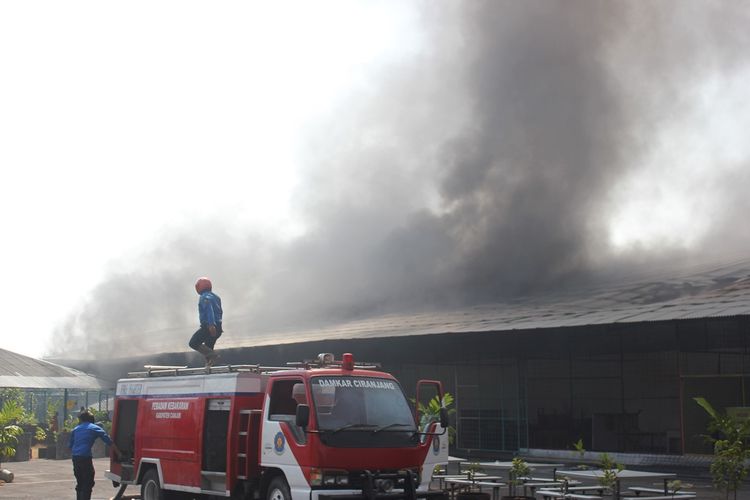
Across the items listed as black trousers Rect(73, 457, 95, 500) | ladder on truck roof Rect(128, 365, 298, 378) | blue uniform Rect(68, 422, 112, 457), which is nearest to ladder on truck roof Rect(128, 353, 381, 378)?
ladder on truck roof Rect(128, 365, 298, 378)

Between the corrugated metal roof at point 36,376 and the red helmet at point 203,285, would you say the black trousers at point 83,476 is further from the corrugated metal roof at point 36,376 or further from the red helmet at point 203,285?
the corrugated metal roof at point 36,376

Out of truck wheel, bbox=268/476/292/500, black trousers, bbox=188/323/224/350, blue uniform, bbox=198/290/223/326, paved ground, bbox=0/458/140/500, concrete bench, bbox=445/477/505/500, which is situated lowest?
paved ground, bbox=0/458/140/500

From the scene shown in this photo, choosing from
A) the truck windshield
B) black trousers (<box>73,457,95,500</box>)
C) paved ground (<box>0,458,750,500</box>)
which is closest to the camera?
the truck windshield

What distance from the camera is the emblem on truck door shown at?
11913 millimetres

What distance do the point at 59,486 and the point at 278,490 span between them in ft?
34.4

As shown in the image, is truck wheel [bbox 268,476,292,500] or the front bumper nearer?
the front bumper

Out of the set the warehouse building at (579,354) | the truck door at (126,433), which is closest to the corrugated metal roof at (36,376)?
the warehouse building at (579,354)

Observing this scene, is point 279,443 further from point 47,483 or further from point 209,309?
point 47,483

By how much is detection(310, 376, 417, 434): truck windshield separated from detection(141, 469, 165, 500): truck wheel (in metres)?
3.95

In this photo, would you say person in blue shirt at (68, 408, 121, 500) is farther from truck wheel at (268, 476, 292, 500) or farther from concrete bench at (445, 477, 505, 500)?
concrete bench at (445, 477, 505, 500)

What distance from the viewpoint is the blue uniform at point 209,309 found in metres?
15.3

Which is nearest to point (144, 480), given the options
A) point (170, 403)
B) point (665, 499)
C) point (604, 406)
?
point (170, 403)

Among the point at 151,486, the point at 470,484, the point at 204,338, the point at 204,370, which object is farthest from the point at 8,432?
the point at 470,484

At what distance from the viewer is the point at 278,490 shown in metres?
12.0
